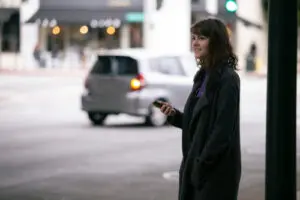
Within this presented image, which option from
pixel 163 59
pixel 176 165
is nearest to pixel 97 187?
pixel 176 165

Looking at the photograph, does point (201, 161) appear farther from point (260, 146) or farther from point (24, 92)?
point (24, 92)

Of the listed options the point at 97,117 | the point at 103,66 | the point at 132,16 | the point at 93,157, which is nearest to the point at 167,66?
the point at 103,66

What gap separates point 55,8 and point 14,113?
95.0 ft

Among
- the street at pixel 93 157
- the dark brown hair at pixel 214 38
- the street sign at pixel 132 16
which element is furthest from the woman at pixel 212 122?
the street sign at pixel 132 16

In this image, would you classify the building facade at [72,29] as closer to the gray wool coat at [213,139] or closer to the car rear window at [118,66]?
the car rear window at [118,66]

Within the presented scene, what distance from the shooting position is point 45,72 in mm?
43562

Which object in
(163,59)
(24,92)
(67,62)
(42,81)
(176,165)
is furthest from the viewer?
(67,62)

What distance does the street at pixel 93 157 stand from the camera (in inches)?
360

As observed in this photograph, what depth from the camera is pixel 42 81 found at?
35531 millimetres

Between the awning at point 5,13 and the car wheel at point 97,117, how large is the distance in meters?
31.7

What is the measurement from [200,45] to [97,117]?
13.3m

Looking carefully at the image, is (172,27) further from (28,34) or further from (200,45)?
(200,45)

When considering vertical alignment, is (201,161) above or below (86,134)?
above

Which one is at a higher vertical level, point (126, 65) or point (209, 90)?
point (209, 90)
